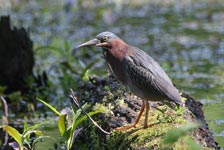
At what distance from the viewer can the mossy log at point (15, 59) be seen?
8836 millimetres

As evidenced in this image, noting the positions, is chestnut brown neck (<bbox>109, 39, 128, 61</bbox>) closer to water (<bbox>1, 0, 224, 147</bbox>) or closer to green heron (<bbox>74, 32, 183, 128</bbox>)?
green heron (<bbox>74, 32, 183, 128</bbox>)

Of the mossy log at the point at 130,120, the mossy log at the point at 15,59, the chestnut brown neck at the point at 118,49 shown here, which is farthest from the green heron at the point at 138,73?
the mossy log at the point at 15,59

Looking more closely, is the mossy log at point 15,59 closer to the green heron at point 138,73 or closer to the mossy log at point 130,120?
the mossy log at point 130,120

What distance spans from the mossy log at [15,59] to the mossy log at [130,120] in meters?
2.39

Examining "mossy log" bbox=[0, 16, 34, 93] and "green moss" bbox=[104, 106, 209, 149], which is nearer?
"green moss" bbox=[104, 106, 209, 149]

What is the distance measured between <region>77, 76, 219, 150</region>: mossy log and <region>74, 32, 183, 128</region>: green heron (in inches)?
5.0

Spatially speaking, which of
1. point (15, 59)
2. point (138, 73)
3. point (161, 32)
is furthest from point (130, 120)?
point (161, 32)

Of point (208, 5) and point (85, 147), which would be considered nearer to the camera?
point (85, 147)

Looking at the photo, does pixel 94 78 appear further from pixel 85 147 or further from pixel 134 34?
pixel 134 34

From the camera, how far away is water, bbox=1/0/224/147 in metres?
9.17

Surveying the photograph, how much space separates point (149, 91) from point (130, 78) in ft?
0.57

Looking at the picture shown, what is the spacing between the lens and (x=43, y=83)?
9.03 m

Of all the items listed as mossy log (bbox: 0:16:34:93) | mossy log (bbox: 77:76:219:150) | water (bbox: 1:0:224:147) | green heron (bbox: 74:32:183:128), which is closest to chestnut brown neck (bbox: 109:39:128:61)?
green heron (bbox: 74:32:183:128)

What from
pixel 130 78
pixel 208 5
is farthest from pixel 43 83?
pixel 208 5
